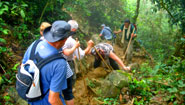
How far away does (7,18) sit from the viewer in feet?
16.2

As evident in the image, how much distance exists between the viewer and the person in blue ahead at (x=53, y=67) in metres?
1.73

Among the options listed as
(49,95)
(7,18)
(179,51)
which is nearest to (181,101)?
(179,51)

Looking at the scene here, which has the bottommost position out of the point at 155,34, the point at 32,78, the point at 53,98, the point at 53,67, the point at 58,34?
the point at 155,34

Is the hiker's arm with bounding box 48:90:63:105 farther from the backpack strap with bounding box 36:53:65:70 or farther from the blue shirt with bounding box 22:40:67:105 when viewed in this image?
the backpack strap with bounding box 36:53:65:70

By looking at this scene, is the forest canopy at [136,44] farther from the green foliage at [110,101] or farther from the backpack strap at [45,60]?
the backpack strap at [45,60]

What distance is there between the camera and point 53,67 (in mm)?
1715

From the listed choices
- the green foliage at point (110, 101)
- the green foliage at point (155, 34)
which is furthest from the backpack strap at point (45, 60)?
the green foliage at point (155, 34)

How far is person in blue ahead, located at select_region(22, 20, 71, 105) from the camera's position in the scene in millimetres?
1731

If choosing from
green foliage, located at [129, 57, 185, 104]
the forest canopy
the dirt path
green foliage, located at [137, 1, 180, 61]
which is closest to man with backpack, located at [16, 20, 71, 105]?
the forest canopy

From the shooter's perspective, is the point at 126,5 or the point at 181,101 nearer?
the point at 181,101

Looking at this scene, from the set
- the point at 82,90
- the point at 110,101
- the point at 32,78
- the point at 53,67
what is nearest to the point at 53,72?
the point at 53,67

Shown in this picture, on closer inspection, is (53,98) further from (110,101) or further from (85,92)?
(85,92)

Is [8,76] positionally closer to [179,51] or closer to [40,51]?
[40,51]

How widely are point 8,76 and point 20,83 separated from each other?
222 centimetres
